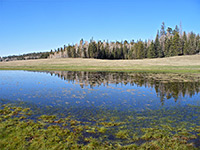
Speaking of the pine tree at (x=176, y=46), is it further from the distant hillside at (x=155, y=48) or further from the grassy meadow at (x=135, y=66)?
the grassy meadow at (x=135, y=66)

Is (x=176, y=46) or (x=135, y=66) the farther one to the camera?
(x=176, y=46)

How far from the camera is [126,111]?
10.1 meters

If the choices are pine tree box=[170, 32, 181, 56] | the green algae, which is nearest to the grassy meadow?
pine tree box=[170, 32, 181, 56]

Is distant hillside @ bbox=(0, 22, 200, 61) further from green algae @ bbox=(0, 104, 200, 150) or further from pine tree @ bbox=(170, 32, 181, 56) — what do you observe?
green algae @ bbox=(0, 104, 200, 150)

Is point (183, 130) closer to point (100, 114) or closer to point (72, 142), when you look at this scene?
point (100, 114)

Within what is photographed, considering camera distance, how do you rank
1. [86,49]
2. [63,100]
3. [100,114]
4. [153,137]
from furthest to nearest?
[86,49] < [63,100] < [100,114] < [153,137]

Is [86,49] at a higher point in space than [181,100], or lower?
higher

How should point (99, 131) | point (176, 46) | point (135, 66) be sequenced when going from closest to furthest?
1. point (99, 131)
2. point (135, 66)
3. point (176, 46)

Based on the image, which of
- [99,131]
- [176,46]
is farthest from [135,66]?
[99,131]

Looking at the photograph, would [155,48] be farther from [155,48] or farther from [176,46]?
[176,46]

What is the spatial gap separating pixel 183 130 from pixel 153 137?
1805 mm

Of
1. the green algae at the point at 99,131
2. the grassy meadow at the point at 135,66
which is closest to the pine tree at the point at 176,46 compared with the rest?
the grassy meadow at the point at 135,66

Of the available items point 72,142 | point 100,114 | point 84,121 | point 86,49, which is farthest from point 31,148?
point 86,49

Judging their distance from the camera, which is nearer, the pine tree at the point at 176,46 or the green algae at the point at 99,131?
the green algae at the point at 99,131
